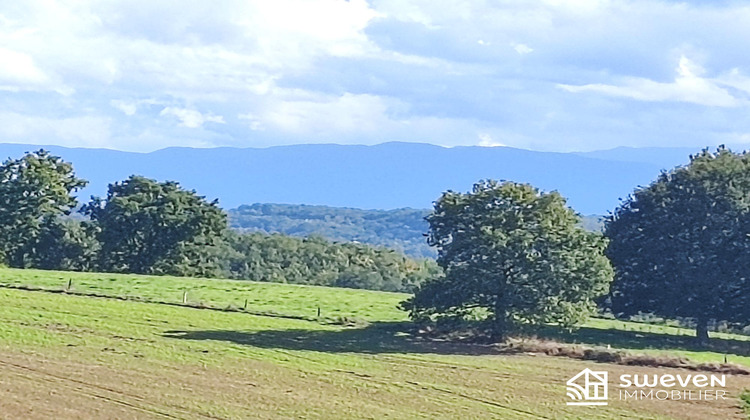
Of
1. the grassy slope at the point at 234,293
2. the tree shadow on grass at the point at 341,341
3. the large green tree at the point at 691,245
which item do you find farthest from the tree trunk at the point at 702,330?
the grassy slope at the point at 234,293

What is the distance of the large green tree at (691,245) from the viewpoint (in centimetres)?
5247

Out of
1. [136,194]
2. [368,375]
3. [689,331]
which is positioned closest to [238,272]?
[136,194]

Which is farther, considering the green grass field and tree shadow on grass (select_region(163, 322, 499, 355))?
tree shadow on grass (select_region(163, 322, 499, 355))

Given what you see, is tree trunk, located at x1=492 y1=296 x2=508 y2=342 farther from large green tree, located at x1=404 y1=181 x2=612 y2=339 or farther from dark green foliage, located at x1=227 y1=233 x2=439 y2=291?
dark green foliage, located at x1=227 y1=233 x2=439 y2=291

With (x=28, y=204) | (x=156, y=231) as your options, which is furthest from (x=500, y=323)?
(x=28, y=204)

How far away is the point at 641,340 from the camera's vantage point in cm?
5225

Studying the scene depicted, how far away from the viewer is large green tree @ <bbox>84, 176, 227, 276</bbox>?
82.5 m

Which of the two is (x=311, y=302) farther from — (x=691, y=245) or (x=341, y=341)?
(x=691, y=245)

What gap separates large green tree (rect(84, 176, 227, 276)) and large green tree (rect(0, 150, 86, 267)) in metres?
4.19

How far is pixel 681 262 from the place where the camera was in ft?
174

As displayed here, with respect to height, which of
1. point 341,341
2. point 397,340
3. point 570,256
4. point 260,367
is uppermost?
point 570,256

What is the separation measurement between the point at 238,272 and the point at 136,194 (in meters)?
30.3

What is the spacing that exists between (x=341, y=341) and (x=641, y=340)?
16.2 meters

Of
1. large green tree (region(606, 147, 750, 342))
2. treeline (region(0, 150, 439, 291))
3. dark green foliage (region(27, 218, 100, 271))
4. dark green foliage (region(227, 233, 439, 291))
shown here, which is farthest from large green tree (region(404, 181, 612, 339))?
dark green foliage (region(227, 233, 439, 291))
